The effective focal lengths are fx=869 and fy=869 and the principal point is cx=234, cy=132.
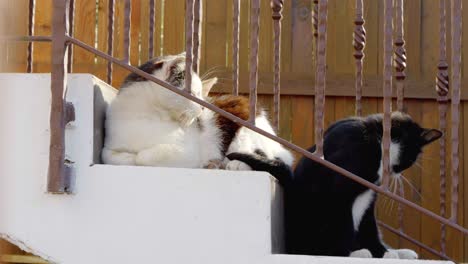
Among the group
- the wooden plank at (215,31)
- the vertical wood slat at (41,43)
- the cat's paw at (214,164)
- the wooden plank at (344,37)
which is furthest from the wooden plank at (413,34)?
the vertical wood slat at (41,43)

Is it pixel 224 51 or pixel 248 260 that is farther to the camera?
pixel 224 51

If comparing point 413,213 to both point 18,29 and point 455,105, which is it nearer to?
point 455,105

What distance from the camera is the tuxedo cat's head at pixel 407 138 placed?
3834mm

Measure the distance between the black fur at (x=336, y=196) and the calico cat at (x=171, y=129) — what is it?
0.19m

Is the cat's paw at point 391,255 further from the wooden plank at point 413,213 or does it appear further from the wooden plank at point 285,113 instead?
the wooden plank at point 285,113

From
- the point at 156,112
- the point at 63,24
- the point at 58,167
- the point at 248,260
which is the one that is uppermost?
the point at 63,24

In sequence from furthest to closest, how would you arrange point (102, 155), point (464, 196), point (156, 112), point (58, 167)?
point (464, 196), point (156, 112), point (102, 155), point (58, 167)

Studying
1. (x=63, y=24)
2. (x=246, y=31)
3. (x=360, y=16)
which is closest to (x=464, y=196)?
(x=246, y=31)

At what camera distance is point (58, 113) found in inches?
116

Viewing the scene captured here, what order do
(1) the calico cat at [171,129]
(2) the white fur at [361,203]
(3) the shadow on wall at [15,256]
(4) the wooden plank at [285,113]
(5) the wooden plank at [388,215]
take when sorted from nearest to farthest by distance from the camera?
(1) the calico cat at [171,129]
(2) the white fur at [361,203]
(3) the shadow on wall at [15,256]
(5) the wooden plank at [388,215]
(4) the wooden plank at [285,113]

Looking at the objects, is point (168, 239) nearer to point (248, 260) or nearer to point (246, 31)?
point (248, 260)

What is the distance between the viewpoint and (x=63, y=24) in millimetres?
3053

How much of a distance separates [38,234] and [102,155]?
1.42 feet

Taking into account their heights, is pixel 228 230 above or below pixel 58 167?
below
